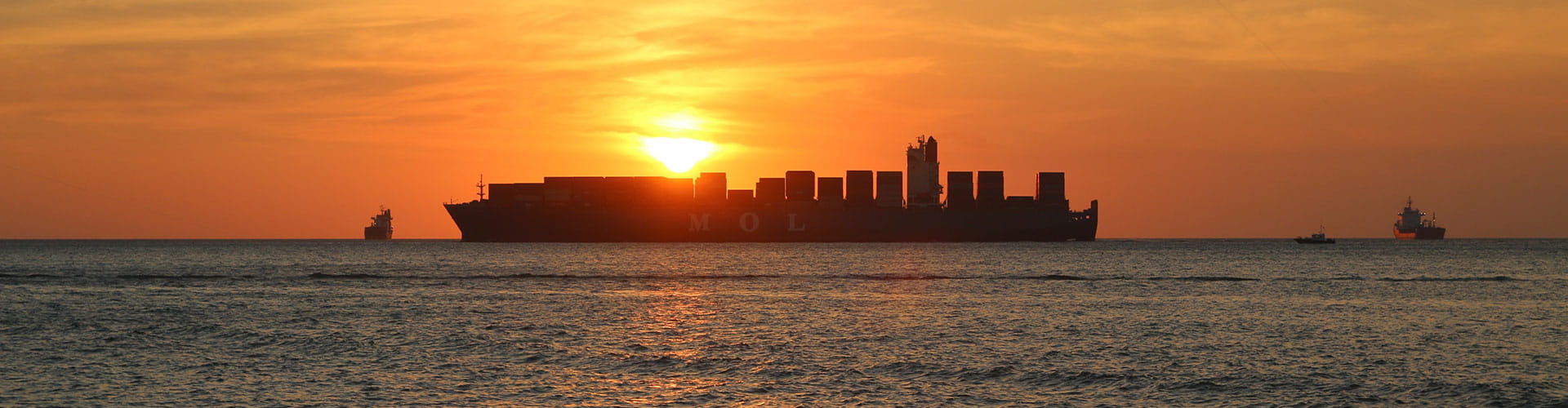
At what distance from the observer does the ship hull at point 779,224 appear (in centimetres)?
12681

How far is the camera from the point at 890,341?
2525 centimetres

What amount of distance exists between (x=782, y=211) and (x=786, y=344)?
340 ft

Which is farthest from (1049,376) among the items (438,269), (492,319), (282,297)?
(438,269)

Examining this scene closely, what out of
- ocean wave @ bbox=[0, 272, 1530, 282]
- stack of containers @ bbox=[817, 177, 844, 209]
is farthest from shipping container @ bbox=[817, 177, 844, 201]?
ocean wave @ bbox=[0, 272, 1530, 282]

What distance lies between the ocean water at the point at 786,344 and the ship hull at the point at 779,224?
73.4 metres

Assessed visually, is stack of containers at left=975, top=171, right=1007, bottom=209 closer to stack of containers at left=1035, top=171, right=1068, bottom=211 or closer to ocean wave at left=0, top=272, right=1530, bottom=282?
stack of containers at left=1035, top=171, right=1068, bottom=211

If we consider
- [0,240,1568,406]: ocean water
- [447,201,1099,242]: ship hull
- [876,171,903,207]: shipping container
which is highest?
[876,171,903,207]: shipping container

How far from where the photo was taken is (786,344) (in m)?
24.9

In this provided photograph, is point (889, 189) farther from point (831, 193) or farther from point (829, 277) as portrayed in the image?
point (829, 277)

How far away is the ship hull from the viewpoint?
127 m

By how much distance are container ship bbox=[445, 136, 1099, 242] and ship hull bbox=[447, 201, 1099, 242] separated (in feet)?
0.29

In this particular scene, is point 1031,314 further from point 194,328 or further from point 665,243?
point 665,243

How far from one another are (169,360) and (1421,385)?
826 inches

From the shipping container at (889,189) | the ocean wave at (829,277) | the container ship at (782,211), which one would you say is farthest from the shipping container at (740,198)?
the ocean wave at (829,277)
